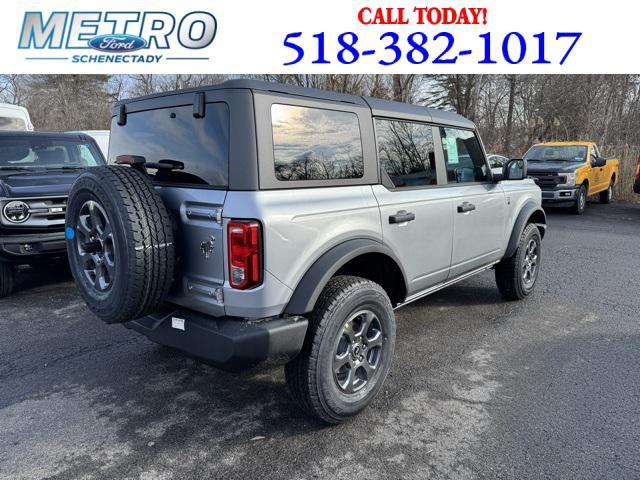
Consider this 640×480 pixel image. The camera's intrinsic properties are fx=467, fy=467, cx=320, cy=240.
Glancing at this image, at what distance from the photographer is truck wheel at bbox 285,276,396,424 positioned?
8.36ft

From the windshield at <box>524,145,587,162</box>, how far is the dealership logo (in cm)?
1073

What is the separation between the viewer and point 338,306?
259cm

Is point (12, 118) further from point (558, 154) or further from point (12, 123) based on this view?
point (558, 154)

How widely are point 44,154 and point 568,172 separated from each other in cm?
1089

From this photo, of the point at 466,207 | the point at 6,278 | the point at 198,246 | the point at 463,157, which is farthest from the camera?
the point at 6,278

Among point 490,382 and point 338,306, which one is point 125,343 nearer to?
point 338,306

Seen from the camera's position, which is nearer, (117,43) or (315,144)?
(315,144)

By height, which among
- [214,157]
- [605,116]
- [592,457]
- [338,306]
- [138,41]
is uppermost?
[138,41]

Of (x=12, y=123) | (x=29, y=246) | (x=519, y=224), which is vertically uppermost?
(x=12, y=123)

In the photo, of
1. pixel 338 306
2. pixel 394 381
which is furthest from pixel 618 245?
pixel 338 306

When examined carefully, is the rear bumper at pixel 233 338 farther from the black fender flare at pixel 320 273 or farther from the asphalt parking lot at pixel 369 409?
the asphalt parking lot at pixel 369 409

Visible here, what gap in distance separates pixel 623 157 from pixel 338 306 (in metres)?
15.1

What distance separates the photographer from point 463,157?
408cm

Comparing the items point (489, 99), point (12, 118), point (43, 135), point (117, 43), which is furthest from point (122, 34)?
point (489, 99)
